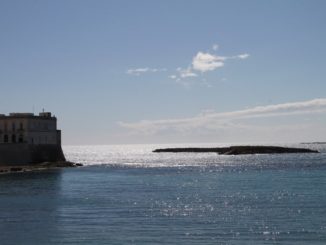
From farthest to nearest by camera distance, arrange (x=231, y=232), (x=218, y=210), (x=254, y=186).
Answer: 1. (x=254, y=186)
2. (x=218, y=210)
3. (x=231, y=232)

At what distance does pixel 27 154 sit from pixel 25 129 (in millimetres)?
4903

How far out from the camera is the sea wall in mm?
Result: 105250

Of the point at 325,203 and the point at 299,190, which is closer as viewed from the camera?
the point at 325,203

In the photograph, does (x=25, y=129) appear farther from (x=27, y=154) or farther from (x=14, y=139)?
(x=27, y=154)

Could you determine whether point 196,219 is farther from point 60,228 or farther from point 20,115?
point 20,115

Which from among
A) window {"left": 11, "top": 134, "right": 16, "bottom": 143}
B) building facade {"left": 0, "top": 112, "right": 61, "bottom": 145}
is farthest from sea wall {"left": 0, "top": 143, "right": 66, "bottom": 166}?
window {"left": 11, "top": 134, "right": 16, "bottom": 143}

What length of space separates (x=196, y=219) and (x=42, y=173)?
190ft

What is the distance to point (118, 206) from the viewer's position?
49469 mm

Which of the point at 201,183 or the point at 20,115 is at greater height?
the point at 20,115

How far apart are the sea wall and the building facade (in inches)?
46.5

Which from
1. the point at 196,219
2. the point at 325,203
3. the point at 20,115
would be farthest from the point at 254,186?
the point at 20,115

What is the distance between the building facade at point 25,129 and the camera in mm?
111312

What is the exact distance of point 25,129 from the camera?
11119cm

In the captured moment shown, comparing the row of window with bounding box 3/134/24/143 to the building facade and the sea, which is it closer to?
the building facade
